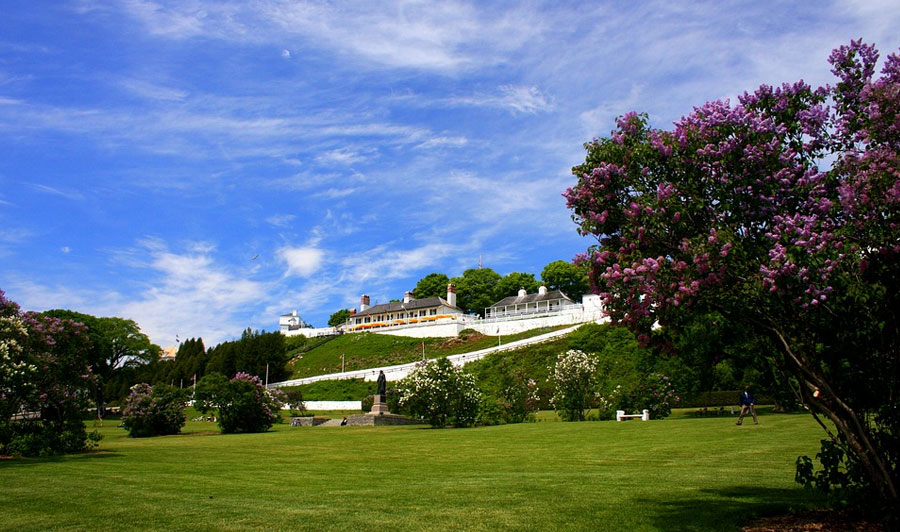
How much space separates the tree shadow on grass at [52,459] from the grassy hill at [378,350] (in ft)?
181

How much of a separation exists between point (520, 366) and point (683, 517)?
4793cm

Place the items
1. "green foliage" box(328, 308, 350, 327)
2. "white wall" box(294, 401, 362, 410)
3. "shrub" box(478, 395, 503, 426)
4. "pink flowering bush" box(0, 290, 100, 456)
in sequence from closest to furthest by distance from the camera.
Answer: "pink flowering bush" box(0, 290, 100, 456) < "shrub" box(478, 395, 503, 426) < "white wall" box(294, 401, 362, 410) < "green foliage" box(328, 308, 350, 327)

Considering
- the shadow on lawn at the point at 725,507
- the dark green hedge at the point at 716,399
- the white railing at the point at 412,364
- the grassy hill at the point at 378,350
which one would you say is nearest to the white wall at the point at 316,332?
the grassy hill at the point at 378,350

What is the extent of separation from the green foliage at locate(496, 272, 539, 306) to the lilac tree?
102192mm

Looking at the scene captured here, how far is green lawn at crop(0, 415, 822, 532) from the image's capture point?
25.0 feet

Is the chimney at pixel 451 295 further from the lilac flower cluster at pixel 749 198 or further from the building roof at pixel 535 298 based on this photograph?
the lilac flower cluster at pixel 749 198

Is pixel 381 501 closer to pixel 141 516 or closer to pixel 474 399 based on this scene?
pixel 141 516

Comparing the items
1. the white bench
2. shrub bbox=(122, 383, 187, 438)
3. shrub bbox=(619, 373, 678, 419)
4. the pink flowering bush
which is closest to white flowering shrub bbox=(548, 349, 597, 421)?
shrub bbox=(619, 373, 678, 419)

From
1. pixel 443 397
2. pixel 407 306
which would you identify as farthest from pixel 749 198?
pixel 407 306

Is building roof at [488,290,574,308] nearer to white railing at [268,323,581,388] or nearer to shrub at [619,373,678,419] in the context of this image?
white railing at [268,323,581,388]

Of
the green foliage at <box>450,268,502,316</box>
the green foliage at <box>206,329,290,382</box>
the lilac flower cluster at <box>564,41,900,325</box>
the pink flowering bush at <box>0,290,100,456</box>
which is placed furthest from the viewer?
the green foliage at <box>450,268,502,316</box>

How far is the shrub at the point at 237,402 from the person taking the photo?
31.9m

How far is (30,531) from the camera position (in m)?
7.12

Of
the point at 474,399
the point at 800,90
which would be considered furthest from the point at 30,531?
the point at 474,399
